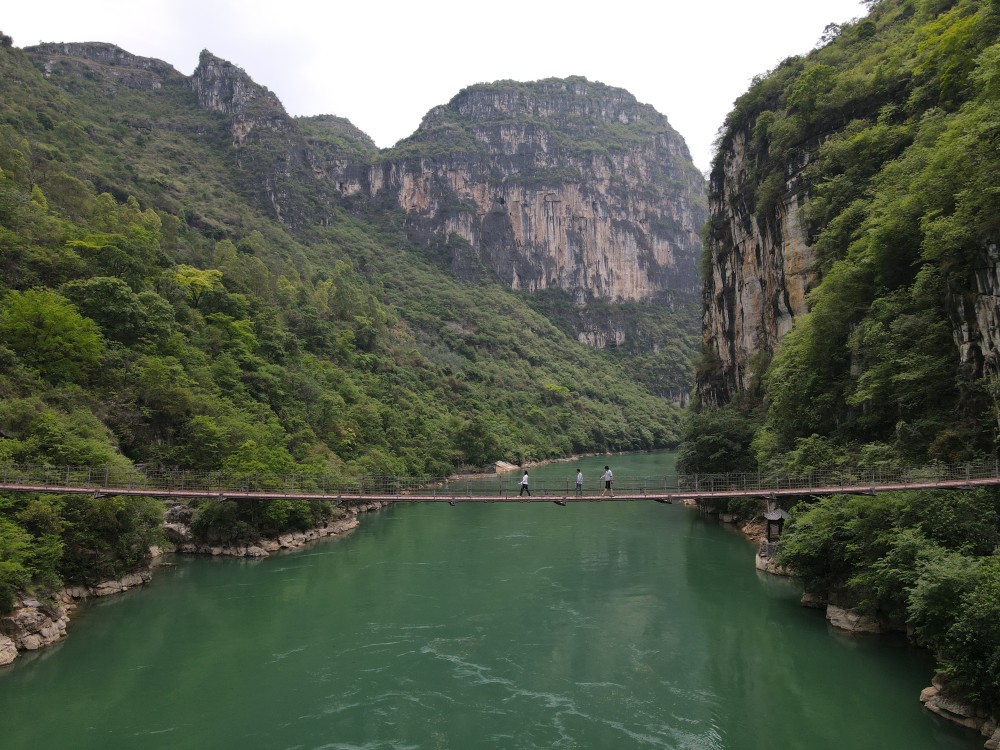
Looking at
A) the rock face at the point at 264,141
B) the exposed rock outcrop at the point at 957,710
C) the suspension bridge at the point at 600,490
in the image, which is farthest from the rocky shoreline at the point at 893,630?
the rock face at the point at 264,141

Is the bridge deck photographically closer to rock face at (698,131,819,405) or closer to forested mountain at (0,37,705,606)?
forested mountain at (0,37,705,606)

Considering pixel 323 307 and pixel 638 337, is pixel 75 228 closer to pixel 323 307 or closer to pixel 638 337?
pixel 323 307

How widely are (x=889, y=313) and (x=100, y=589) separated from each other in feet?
78.5

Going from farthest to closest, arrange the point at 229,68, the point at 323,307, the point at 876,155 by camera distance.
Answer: the point at 229,68 → the point at 323,307 → the point at 876,155

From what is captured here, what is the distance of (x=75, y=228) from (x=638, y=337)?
100829mm

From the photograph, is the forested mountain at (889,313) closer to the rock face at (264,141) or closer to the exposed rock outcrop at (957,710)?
the exposed rock outcrop at (957,710)

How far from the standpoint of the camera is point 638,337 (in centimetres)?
11912

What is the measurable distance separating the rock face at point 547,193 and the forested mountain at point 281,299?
67cm

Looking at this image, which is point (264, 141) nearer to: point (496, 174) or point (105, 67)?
point (105, 67)

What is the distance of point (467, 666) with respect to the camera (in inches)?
539

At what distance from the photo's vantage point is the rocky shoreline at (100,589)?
13501 millimetres

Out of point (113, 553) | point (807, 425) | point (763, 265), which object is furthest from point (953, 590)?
point (763, 265)

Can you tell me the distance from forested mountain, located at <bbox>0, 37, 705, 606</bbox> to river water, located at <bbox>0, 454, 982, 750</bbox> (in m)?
3.20

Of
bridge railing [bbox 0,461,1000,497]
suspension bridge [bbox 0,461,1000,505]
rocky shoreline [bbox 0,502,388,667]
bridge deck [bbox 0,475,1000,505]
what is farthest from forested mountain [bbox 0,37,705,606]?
bridge deck [bbox 0,475,1000,505]
